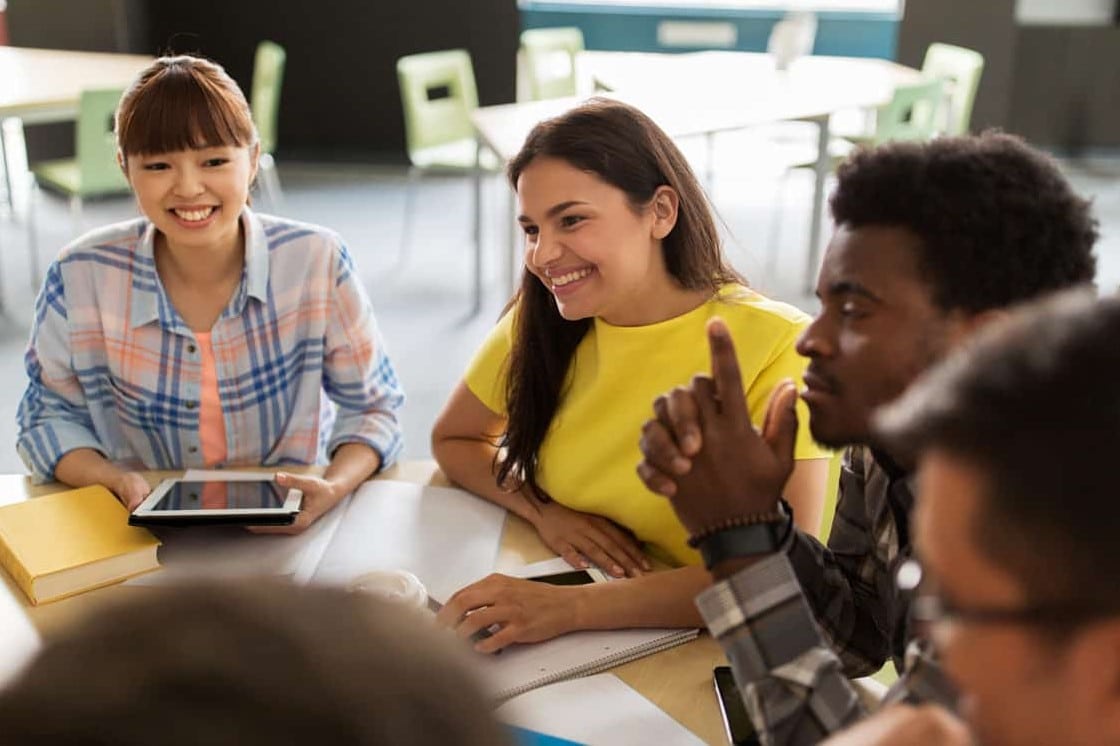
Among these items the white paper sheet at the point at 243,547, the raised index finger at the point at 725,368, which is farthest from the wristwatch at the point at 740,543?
the white paper sheet at the point at 243,547

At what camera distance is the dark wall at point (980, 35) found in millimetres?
6133

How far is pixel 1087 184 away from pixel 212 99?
551 cm

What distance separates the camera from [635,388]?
1621mm

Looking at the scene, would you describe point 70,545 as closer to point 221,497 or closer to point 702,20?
point 221,497

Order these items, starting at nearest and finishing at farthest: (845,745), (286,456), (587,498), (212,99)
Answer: (845,745)
(587,498)
(212,99)
(286,456)

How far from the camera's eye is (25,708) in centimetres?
37

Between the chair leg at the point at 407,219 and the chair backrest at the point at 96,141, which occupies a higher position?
the chair backrest at the point at 96,141

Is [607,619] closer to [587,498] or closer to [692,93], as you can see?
[587,498]

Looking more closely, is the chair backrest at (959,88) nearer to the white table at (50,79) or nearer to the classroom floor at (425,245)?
the classroom floor at (425,245)

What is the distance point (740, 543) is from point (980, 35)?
5.95m

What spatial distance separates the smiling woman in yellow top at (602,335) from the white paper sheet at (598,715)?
289 mm

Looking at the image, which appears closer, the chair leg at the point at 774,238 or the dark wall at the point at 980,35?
the chair leg at the point at 774,238

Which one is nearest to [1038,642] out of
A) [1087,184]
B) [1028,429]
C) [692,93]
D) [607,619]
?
[1028,429]

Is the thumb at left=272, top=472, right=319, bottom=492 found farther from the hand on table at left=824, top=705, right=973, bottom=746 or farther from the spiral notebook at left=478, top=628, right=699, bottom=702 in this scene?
the hand on table at left=824, top=705, right=973, bottom=746
